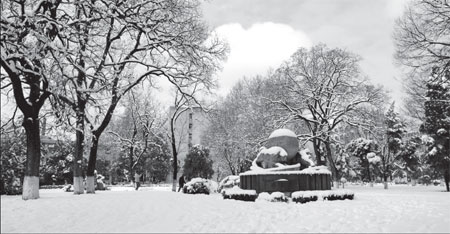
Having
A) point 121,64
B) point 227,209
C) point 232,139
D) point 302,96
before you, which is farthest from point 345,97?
point 227,209

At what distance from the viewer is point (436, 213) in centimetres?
1166

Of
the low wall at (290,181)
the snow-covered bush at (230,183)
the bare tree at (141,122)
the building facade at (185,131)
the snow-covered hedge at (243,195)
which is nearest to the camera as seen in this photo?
the snow-covered hedge at (243,195)

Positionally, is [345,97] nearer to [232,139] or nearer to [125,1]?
[232,139]

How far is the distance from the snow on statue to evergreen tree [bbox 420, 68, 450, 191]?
1881cm

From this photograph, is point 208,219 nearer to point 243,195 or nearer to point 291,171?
point 243,195

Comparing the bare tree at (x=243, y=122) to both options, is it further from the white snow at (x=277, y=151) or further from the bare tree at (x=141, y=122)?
the white snow at (x=277, y=151)

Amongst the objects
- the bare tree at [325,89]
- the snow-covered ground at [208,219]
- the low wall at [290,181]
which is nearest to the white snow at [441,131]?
the bare tree at [325,89]

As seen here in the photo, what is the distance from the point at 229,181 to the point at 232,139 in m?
15.1

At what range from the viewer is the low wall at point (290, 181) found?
17234 millimetres

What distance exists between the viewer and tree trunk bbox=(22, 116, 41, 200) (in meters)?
13.7

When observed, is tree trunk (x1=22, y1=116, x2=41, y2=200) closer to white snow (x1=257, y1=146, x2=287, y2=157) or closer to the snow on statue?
the snow on statue

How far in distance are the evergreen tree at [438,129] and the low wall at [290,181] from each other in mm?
19723

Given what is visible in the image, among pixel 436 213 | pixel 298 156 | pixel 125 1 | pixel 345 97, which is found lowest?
pixel 436 213

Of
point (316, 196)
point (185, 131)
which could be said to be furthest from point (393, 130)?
point (185, 131)
